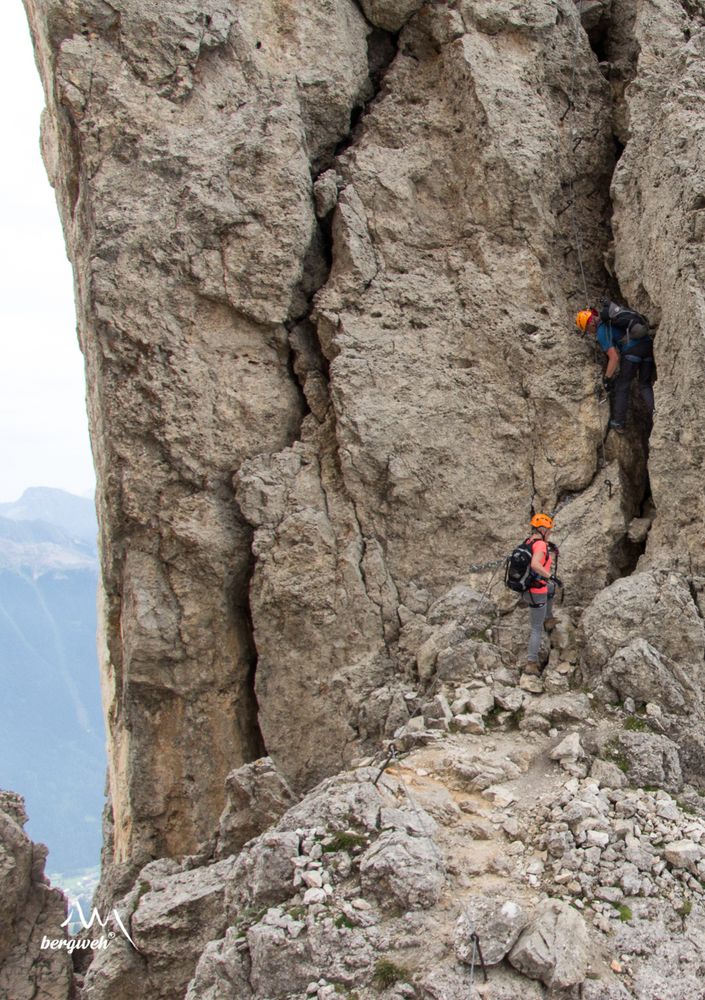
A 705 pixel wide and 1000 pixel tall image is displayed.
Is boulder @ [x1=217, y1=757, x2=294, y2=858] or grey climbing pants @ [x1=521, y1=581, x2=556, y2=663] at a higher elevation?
grey climbing pants @ [x1=521, y1=581, x2=556, y2=663]

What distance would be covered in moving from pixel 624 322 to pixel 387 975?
1038 cm

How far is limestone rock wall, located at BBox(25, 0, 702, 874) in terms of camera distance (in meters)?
14.5

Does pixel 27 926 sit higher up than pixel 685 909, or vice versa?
pixel 685 909

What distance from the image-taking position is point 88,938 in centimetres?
1470

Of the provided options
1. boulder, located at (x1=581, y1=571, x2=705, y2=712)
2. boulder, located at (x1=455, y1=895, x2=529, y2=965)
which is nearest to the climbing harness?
boulder, located at (x1=455, y1=895, x2=529, y2=965)

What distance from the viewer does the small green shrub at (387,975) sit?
7730 millimetres

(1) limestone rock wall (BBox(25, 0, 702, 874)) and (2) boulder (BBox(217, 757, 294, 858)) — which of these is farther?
(1) limestone rock wall (BBox(25, 0, 702, 874))

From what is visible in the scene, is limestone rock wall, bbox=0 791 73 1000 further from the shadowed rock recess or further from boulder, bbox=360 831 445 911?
boulder, bbox=360 831 445 911

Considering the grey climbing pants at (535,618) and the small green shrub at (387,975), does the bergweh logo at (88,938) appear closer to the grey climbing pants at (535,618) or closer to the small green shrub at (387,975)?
the small green shrub at (387,975)

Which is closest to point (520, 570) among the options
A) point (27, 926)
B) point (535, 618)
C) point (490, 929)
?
point (535, 618)

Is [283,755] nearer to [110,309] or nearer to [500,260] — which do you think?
[110,309]

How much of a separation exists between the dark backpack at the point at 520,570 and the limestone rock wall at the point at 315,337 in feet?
5.37

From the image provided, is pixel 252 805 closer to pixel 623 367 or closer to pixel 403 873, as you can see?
pixel 403 873

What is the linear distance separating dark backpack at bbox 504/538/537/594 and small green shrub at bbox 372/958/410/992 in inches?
229
